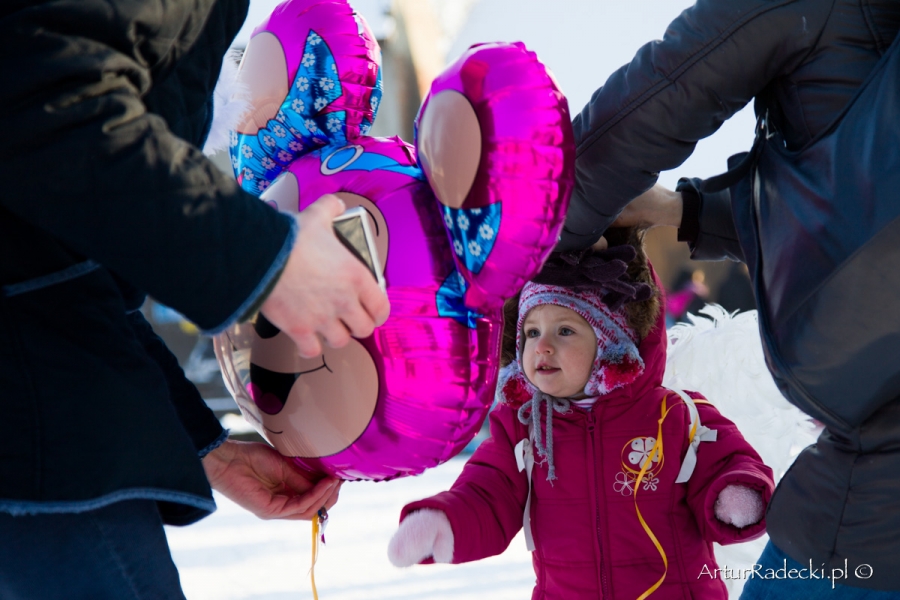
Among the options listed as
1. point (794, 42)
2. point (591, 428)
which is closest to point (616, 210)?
point (794, 42)

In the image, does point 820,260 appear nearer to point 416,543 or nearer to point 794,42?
point 794,42

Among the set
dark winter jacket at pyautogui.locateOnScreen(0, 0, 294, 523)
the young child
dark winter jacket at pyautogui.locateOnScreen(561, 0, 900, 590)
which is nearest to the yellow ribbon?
the young child

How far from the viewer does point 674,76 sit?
0.84m

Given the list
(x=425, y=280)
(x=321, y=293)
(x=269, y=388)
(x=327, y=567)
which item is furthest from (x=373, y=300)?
(x=327, y=567)

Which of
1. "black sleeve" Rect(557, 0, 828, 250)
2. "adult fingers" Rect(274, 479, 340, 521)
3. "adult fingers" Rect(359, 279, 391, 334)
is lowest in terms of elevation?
"adult fingers" Rect(274, 479, 340, 521)

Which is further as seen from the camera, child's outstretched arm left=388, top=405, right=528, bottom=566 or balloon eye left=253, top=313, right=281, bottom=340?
child's outstretched arm left=388, top=405, right=528, bottom=566

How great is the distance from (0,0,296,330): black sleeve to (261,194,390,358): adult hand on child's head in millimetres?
18

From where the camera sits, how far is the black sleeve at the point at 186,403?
2.88 ft

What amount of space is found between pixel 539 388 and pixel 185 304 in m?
0.93

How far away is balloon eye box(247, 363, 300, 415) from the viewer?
83 cm

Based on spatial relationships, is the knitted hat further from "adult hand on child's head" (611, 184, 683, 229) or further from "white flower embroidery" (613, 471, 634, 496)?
"adult hand on child's head" (611, 184, 683, 229)

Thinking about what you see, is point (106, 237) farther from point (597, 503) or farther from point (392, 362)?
point (597, 503)

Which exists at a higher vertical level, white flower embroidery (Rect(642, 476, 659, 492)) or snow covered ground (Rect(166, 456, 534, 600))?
white flower embroidery (Rect(642, 476, 659, 492))

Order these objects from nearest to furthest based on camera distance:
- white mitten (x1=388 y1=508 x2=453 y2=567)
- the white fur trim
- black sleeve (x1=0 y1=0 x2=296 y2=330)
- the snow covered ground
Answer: black sleeve (x1=0 y1=0 x2=296 y2=330)
the white fur trim
white mitten (x1=388 y1=508 x2=453 y2=567)
the snow covered ground
